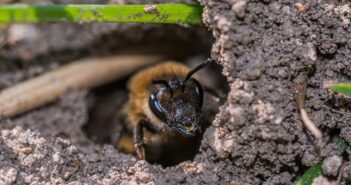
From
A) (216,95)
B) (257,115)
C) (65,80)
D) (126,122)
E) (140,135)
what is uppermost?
(257,115)

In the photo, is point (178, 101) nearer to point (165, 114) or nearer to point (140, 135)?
point (165, 114)

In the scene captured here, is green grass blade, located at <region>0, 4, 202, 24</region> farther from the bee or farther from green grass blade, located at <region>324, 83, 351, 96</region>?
green grass blade, located at <region>324, 83, 351, 96</region>

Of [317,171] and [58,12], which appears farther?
[58,12]

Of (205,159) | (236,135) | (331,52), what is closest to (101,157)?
(205,159)

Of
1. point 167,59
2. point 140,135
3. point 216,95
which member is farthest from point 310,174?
point 167,59

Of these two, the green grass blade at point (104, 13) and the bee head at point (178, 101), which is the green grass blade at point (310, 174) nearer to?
the bee head at point (178, 101)

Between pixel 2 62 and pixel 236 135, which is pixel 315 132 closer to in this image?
pixel 236 135
